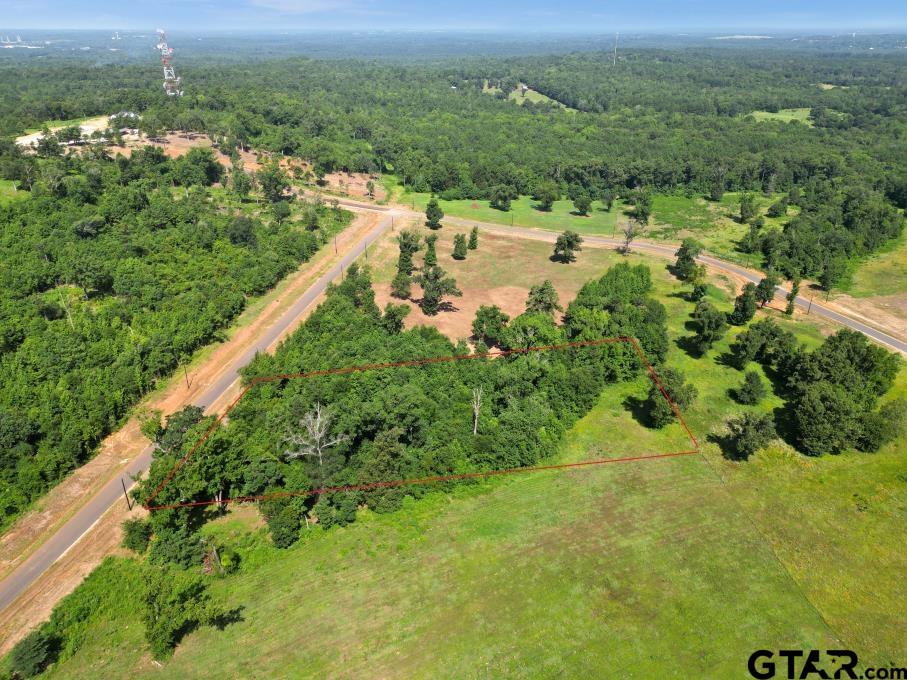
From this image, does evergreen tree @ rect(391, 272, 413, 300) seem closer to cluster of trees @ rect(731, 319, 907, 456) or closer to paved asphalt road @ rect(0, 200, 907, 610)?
paved asphalt road @ rect(0, 200, 907, 610)

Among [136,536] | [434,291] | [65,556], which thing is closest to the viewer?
[136,536]

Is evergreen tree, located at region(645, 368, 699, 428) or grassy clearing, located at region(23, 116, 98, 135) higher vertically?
grassy clearing, located at region(23, 116, 98, 135)

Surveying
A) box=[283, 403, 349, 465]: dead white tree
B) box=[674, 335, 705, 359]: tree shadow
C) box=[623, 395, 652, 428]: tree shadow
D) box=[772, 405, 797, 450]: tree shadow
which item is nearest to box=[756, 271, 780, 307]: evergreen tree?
box=[674, 335, 705, 359]: tree shadow

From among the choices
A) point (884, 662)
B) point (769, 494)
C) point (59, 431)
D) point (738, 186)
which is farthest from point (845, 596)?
point (738, 186)

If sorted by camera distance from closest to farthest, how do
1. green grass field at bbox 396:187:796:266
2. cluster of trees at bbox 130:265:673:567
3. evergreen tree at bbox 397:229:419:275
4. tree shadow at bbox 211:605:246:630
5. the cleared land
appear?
tree shadow at bbox 211:605:246:630 < cluster of trees at bbox 130:265:673:567 < evergreen tree at bbox 397:229:419:275 < the cleared land < green grass field at bbox 396:187:796:266

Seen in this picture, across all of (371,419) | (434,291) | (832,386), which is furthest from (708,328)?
(371,419)

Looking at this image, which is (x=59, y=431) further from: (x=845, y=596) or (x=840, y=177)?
(x=840, y=177)

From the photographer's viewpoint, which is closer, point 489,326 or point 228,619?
point 228,619

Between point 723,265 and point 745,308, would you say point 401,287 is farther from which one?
point 723,265
